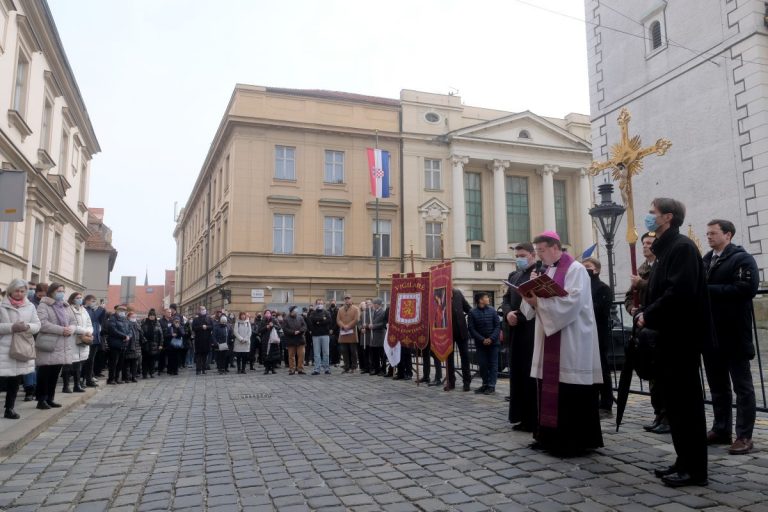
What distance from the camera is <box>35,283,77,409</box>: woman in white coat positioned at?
8031 mm

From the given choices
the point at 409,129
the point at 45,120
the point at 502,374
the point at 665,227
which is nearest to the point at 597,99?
the point at 502,374

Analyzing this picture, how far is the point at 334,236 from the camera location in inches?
1345

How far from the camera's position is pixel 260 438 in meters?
6.17

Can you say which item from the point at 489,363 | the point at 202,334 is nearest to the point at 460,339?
the point at 489,363

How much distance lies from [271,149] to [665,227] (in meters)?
30.7

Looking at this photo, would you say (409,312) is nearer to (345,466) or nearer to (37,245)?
(345,466)

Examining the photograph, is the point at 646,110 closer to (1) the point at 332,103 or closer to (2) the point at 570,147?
(1) the point at 332,103

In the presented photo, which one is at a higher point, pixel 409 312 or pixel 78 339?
pixel 409 312

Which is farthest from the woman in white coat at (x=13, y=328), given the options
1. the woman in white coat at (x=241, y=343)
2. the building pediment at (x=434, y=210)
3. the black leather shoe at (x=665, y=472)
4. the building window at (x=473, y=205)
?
the building window at (x=473, y=205)

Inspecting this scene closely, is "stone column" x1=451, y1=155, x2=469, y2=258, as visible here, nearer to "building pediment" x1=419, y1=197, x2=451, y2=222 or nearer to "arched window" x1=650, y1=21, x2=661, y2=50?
"building pediment" x1=419, y1=197, x2=451, y2=222

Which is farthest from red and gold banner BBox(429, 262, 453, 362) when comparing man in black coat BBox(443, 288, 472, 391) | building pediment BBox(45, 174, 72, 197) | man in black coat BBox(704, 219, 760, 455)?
building pediment BBox(45, 174, 72, 197)

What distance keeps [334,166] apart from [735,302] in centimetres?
3079

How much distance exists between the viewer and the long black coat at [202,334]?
652 inches

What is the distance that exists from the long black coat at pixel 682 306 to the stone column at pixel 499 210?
33.0m
